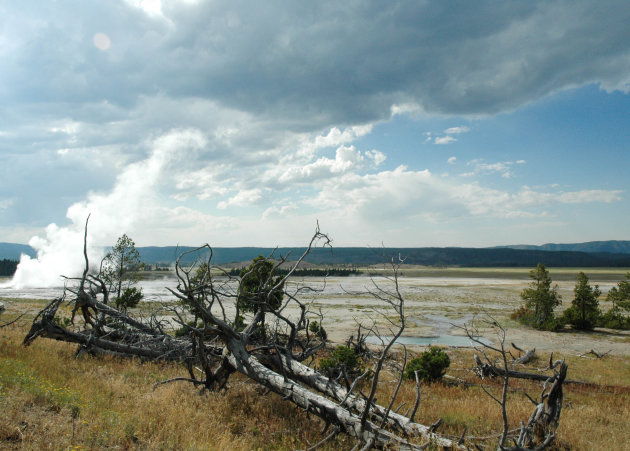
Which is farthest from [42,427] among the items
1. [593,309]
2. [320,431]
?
[593,309]

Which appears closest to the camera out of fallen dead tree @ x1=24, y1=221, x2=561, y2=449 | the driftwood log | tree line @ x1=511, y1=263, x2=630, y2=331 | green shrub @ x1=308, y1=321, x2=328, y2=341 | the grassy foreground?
the grassy foreground

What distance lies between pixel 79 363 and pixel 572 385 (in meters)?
18.1

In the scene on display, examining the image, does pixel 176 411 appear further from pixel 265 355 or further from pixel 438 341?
pixel 438 341

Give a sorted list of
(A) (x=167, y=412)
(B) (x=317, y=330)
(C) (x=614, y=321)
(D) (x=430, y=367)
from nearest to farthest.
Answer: (A) (x=167, y=412), (D) (x=430, y=367), (B) (x=317, y=330), (C) (x=614, y=321)

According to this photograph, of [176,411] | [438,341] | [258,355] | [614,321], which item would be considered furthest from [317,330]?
[614,321]

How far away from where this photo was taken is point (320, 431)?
726cm

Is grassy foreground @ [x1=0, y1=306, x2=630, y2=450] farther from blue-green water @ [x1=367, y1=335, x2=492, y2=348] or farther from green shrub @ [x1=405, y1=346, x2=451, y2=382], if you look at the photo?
blue-green water @ [x1=367, y1=335, x2=492, y2=348]

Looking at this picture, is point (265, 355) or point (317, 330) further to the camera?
point (317, 330)

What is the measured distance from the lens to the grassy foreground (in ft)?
19.1

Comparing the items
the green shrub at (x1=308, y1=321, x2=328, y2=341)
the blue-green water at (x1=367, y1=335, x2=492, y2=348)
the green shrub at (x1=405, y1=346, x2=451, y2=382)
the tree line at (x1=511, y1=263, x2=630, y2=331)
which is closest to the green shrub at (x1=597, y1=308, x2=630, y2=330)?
the tree line at (x1=511, y1=263, x2=630, y2=331)

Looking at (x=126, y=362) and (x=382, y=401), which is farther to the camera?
(x=126, y=362)

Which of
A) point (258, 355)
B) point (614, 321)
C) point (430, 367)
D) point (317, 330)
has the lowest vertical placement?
point (614, 321)

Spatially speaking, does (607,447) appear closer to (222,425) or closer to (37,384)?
(222,425)

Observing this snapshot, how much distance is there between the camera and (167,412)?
24.0ft
